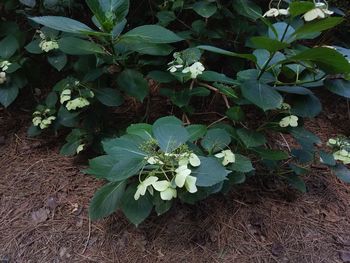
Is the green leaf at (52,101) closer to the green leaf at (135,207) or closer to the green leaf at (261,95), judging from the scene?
the green leaf at (135,207)

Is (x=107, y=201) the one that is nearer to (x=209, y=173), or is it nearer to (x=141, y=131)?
(x=141, y=131)

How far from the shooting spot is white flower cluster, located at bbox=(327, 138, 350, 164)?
148cm

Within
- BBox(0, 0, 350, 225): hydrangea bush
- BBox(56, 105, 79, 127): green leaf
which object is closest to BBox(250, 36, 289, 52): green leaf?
BBox(0, 0, 350, 225): hydrangea bush

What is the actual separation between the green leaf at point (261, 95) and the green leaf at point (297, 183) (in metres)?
→ 0.50

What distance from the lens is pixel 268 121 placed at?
1.60 meters

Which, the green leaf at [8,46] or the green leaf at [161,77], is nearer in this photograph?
the green leaf at [161,77]

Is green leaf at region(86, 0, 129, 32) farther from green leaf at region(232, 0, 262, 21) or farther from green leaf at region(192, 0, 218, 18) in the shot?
green leaf at region(232, 0, 262, 21)

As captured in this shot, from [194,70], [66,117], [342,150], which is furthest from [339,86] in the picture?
[66,117]

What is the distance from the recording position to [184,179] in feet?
3.31

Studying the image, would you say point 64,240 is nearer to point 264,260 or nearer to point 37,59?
point 264,260

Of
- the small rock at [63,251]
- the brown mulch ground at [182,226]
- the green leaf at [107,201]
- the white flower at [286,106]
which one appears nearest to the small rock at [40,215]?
the brown mulch ground at [182,226]

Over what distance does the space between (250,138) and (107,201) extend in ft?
2.20

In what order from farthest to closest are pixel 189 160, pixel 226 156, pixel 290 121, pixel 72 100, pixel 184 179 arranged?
pixel 72 100
pixel 290 121
pixel 226 156
pixel 189 160
pixel 184 179

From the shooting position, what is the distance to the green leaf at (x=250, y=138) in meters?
1.48
